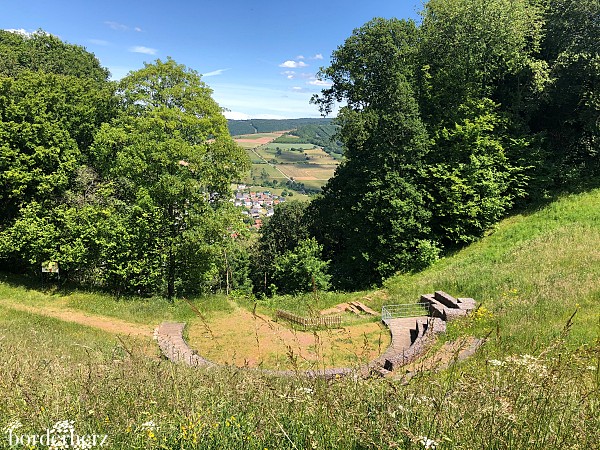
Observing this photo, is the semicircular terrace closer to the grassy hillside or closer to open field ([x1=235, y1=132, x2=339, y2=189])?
the grassy hillside

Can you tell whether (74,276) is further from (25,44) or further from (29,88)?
(25,44)

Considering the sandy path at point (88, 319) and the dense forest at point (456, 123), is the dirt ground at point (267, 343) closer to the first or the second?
the sandy path at point (88, 319)

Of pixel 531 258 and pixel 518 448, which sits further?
pixel 531 258

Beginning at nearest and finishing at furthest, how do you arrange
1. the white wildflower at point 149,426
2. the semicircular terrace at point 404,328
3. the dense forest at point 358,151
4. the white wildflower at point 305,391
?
the white wildflower at point 149,426 → the white wildflower at point 305,391 → the semicircular terrace at point 404,328 → the dense forest at point 358,151

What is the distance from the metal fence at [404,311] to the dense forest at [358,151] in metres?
4.86

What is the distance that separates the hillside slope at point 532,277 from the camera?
31.9 feet

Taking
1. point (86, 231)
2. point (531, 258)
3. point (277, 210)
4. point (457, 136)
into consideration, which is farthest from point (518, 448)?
point (277, 210)

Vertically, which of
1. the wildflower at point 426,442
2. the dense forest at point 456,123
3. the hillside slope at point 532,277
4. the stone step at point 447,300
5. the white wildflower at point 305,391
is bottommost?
the stone step at point 447,300

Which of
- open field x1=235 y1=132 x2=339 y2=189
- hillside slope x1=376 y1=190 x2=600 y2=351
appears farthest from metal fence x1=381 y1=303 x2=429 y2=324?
open field x1=235 y1=132 x2=339 y2=189

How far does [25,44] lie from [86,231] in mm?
22430

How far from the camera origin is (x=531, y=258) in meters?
16.1

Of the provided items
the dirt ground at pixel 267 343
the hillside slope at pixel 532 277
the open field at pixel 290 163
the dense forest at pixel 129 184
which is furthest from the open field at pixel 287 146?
the dirt ground at pixel 267 343

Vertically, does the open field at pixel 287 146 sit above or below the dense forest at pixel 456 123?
above

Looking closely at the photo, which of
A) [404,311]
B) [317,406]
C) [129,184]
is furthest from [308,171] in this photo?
[317,406]
